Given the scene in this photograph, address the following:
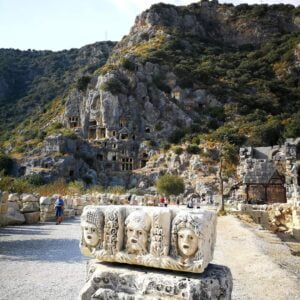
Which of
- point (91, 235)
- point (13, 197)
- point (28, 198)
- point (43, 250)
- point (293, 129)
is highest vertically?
point (293, 129)

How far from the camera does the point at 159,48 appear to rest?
7825 cm

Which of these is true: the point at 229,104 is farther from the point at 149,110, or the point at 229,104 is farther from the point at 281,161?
the point at 281,161

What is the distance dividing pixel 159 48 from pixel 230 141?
36.1 meters

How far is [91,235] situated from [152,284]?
92cm

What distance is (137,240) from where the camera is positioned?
12.1 feet

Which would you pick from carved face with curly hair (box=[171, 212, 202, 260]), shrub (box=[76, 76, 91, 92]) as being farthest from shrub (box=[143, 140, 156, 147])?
carved face with curly hair (box=[171, 212, 202, 260])

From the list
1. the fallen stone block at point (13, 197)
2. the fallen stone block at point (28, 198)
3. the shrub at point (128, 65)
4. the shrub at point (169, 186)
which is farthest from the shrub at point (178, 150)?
the fallen stone block at point (13, 197)

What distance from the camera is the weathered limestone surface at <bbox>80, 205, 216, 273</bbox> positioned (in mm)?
3459

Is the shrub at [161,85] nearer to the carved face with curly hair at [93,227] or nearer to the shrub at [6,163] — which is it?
the shrub at [6,163]

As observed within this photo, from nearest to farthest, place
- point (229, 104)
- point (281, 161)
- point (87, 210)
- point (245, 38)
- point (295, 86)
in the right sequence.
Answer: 1. point (87, 210)
2. point (281, 161)
3. point (229, 104)
4. point (295, 86)
5. point (245, 38)

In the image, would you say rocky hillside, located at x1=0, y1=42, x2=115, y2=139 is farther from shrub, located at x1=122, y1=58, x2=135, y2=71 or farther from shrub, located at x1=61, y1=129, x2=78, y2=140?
shrub, located at x1=122, y1=58, x2=135, y2=71

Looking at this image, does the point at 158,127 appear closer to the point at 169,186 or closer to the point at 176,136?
the point at 176,136

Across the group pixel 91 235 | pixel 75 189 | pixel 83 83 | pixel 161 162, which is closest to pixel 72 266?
pixel 91 235

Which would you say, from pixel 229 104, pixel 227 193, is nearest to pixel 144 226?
pixel 227 193
